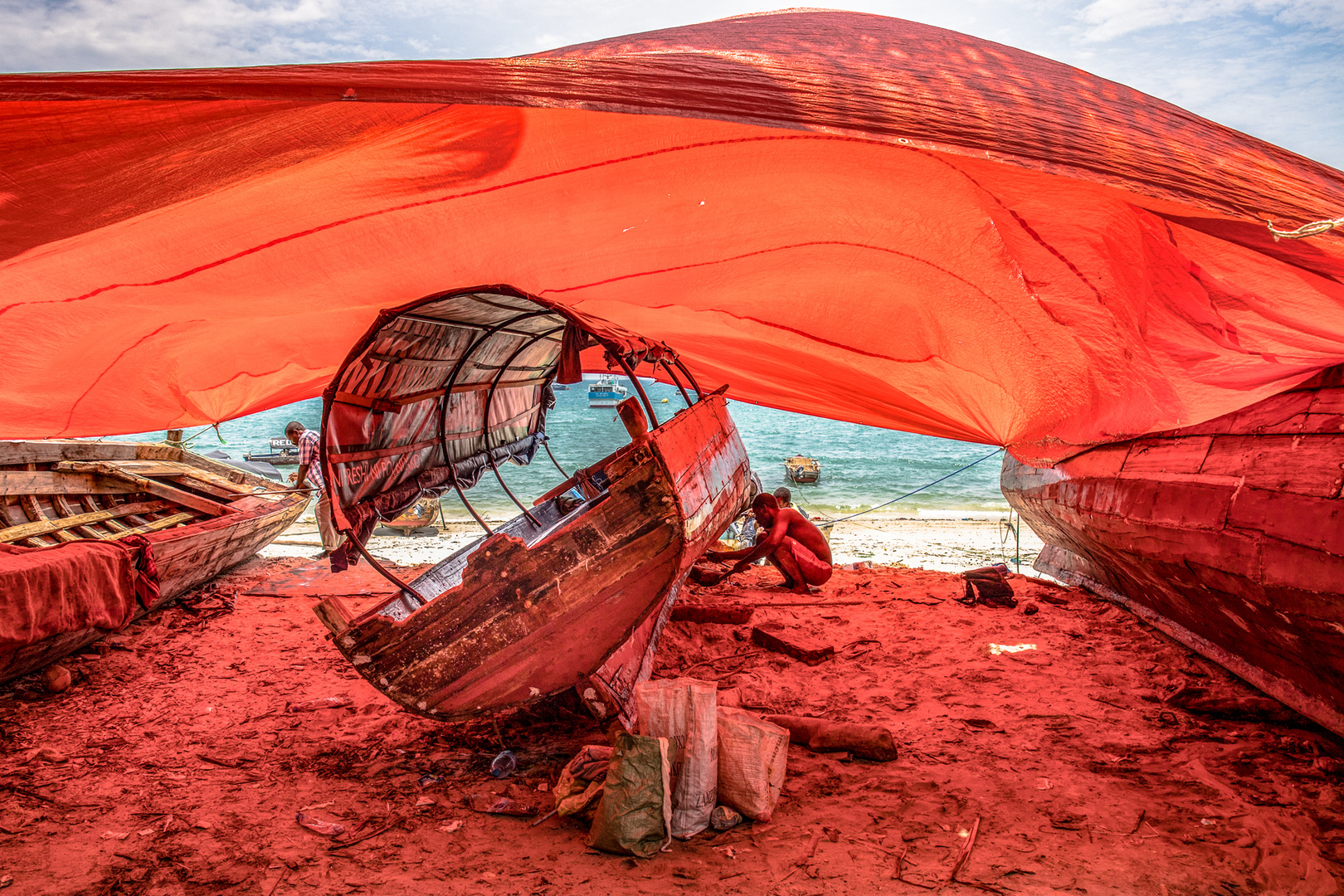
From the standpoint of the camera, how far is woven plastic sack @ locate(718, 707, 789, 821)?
116 inches

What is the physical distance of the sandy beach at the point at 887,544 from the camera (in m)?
10.4

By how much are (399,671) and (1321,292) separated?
3882 millimetres

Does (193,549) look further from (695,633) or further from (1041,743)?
(1041,743)

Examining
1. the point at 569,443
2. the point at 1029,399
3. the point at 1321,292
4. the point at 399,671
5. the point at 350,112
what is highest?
the point at 350,112

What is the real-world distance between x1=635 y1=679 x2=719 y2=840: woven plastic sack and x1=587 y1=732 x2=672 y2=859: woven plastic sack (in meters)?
0.10

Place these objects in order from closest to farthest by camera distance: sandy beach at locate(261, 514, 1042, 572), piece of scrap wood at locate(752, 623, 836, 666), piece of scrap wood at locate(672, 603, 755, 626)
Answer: piece of scrap wood at locate(752, 623, 836, 666), piece of scrap wood at locate(672, 603, 755, 626), sandy beach at locate(261, 514, 1042, 572)

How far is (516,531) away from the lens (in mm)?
6312

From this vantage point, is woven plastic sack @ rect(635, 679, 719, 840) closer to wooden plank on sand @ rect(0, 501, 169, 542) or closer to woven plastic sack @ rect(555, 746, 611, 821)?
woven plastic sack @ rect(555, 746, 611, 821)

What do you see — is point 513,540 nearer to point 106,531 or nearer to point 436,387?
point 436,387

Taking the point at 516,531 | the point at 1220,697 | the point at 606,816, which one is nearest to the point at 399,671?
the point at 606,816

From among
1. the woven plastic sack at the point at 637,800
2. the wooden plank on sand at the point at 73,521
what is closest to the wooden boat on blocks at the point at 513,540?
the woven plastic sack at the point at 637,800

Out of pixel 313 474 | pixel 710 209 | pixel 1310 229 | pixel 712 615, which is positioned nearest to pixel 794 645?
pixel 712 615

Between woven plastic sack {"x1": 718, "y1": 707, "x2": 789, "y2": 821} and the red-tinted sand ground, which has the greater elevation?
woven plastic sack {"x1": 718, "y1": 707, "x2": 789, "y2": 821}

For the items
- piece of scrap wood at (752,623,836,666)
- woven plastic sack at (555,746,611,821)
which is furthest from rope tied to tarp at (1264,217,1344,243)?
piece of scrap wood at (752,623,836,666)
